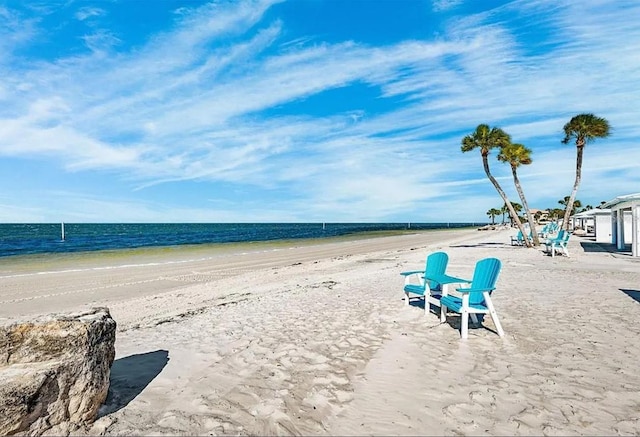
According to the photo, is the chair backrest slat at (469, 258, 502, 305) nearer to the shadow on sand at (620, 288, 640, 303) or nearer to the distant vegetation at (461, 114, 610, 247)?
the shadow on sand at (620, 288, 640, 303)

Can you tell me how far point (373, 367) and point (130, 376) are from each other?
7.69ft

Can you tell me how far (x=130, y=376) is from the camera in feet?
13.0

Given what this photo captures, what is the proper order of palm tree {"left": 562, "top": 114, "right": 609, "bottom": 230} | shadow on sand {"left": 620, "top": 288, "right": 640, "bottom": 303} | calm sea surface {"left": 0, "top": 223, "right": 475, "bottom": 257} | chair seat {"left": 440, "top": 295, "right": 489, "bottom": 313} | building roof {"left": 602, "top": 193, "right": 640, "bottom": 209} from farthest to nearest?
calm sea surface {"left": 0, "top": 223, "right": 475, "bottom": 257}, palm tree {"left": 562, "top": 114, "right": 609, "bottom": 230}, building roof {"left": 602, "top": 193, "right": 640, "bottom": 209}, shadow on sand {"left": 620, "top": 288, "right": 640, "bottom": 303}, chair seat {"left": 440, "top": 295, "right": 489, "bottom": 313}

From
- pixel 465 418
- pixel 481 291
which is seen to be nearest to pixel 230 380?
pixel 465 418

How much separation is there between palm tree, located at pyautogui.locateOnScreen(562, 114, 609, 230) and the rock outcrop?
880 inches

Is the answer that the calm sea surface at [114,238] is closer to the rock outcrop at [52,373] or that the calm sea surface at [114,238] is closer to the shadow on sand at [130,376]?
the shadow on sand at [130,376]

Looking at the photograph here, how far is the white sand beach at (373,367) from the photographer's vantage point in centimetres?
308

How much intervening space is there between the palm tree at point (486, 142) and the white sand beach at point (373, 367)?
44.6 ft

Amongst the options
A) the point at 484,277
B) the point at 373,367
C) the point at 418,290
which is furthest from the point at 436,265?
the point at 373,367

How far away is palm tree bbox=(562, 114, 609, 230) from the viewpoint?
1966 centimetres

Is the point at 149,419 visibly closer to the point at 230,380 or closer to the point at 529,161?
the point at 230,380

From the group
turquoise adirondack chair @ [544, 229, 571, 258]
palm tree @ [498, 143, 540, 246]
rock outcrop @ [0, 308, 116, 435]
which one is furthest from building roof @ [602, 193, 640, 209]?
rock outcrop @ [0, 308, 116, 435]

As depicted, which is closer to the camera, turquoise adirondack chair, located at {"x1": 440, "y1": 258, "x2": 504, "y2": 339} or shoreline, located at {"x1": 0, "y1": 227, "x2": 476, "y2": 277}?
turquoise adirondack chair, located at {"x1": 440, "y1": 258, "x2": 504, "y2": 339}

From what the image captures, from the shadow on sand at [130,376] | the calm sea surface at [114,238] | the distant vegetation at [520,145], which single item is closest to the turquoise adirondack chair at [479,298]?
the shadow on sand at [130,376]
